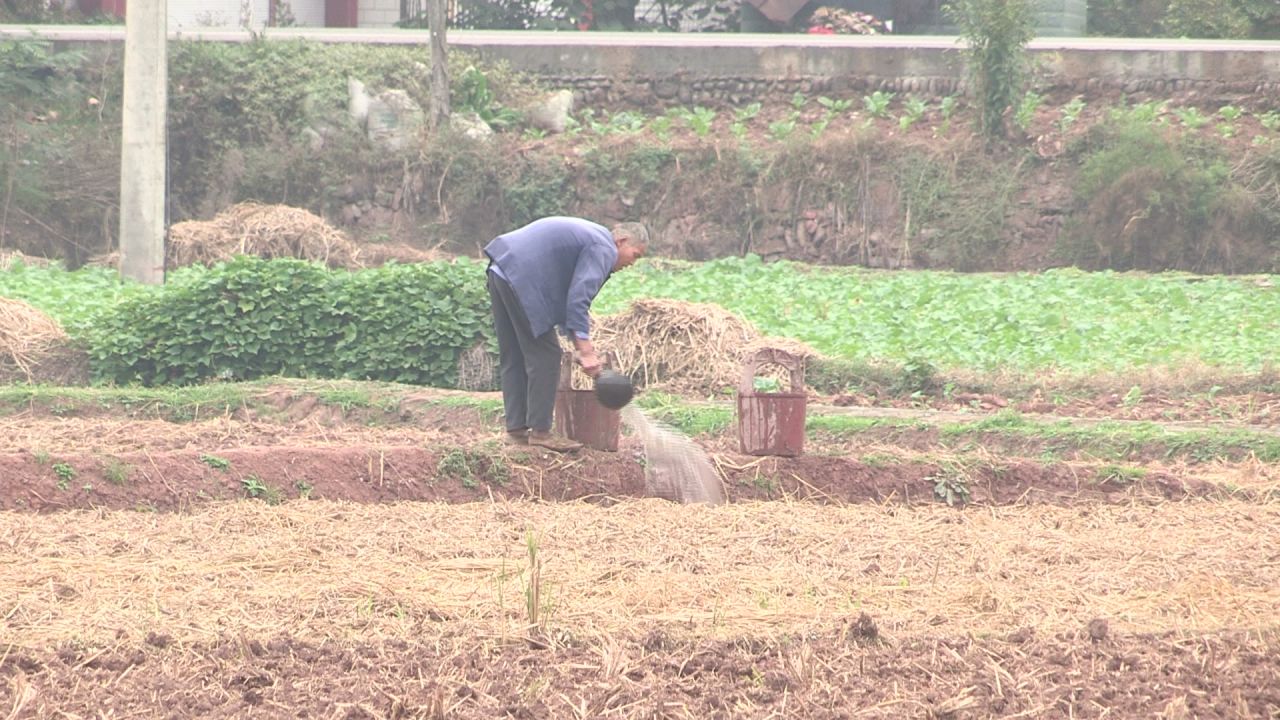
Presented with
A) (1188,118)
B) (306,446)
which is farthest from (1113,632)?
(1188,118)

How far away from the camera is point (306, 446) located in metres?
8.84

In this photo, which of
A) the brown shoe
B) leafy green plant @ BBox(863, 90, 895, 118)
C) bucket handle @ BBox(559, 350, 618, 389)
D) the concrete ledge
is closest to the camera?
the brown shoe

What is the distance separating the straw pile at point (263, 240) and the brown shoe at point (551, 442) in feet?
35.2

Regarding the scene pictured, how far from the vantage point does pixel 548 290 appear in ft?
27.7

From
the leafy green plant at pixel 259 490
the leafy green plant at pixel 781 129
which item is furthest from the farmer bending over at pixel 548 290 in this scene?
the leafy green plant at pixel 781 129

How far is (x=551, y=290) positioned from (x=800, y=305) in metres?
7.31

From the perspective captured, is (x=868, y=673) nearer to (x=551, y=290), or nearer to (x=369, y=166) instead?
(x=551, y=290)

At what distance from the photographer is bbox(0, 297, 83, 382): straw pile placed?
12289mm

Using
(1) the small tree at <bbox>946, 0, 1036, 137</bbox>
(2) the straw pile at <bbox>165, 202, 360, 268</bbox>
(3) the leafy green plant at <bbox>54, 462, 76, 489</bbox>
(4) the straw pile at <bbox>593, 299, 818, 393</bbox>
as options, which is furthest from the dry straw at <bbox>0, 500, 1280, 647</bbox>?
(1) the small tree at <bbox>946, 0, 1036, 137</bbox>

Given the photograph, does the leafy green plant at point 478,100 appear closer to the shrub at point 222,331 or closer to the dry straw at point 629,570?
the shrub at point 222,331

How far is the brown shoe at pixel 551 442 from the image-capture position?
28.5ft

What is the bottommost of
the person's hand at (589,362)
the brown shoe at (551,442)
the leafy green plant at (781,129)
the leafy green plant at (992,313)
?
the brown shoe at (551,442)

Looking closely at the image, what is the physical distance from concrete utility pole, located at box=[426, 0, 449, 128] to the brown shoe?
14.6 m

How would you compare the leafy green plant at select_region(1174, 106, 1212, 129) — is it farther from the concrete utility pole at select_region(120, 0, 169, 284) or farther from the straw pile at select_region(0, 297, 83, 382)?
the straw pile at select_region(0, 297, 83, 382)
